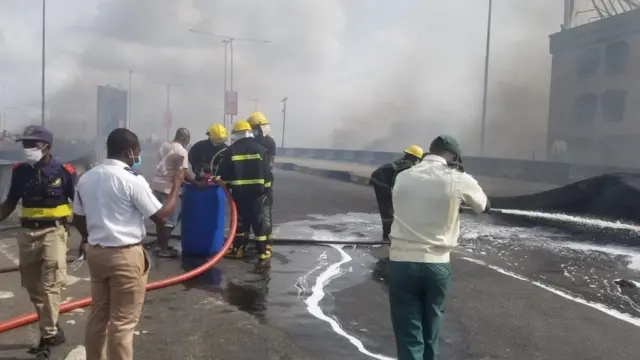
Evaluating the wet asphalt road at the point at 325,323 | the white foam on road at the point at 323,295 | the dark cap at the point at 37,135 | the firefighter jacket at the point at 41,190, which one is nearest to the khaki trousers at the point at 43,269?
the firefighter jacket at the point at 41,190

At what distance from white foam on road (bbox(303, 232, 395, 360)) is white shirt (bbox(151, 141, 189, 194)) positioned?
200cm

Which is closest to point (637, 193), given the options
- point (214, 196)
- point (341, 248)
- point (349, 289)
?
point (341, 248)

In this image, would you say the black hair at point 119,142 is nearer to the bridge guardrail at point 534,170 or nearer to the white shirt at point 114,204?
the white shirt at point 114,204

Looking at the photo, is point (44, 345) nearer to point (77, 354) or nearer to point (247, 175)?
point (77, 354)

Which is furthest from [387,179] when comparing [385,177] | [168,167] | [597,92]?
[597,92]

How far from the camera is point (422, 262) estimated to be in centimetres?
304

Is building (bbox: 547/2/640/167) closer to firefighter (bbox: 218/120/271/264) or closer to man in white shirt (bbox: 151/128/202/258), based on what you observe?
firefighter (bbox: 218/120/271/264)

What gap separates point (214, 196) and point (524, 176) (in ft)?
57.4

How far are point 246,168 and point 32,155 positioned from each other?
300 centimetres

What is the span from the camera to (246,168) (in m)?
6.43

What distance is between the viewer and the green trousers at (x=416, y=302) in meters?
3.04

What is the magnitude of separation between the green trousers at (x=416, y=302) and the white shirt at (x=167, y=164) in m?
4.23

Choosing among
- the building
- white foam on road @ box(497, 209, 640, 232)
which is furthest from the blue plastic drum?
the building

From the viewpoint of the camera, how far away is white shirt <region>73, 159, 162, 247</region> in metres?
2.98
